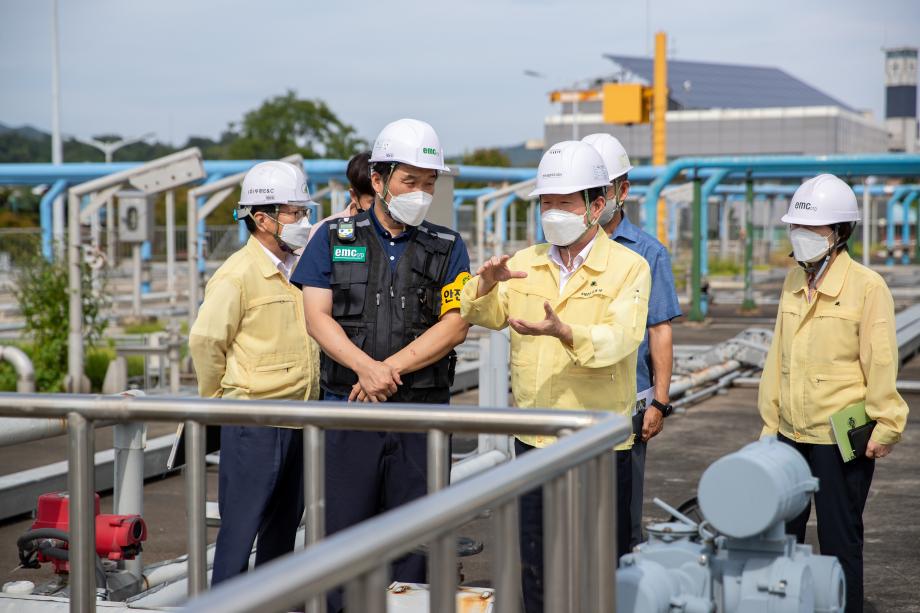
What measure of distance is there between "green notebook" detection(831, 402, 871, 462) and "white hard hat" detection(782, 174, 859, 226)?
0.67 m

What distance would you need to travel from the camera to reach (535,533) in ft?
12.2

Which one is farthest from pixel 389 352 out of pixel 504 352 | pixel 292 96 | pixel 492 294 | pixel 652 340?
pixel 292 96

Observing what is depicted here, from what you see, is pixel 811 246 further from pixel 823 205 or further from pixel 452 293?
pixel 452 293

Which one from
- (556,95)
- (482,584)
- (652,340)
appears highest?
(556,95)

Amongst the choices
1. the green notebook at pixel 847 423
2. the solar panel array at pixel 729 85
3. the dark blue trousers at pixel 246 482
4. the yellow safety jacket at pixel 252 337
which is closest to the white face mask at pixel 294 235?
the yellow safety jacket at pixel 252 337

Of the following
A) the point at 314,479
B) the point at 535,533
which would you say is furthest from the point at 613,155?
the point at 314,479

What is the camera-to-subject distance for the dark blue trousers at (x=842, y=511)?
433 centimetres

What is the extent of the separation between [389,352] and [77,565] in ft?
4.15

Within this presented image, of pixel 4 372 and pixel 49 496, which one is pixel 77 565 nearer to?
pixel 49 496

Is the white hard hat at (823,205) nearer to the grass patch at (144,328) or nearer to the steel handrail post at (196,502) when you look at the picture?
the steel handrail post at (196,502)

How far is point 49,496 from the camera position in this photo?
15.7ft

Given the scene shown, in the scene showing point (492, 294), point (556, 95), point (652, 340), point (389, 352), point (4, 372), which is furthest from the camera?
point (556, 95)

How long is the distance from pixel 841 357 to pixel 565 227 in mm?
1176

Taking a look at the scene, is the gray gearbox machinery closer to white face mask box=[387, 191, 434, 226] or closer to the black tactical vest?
the black tactical vest
